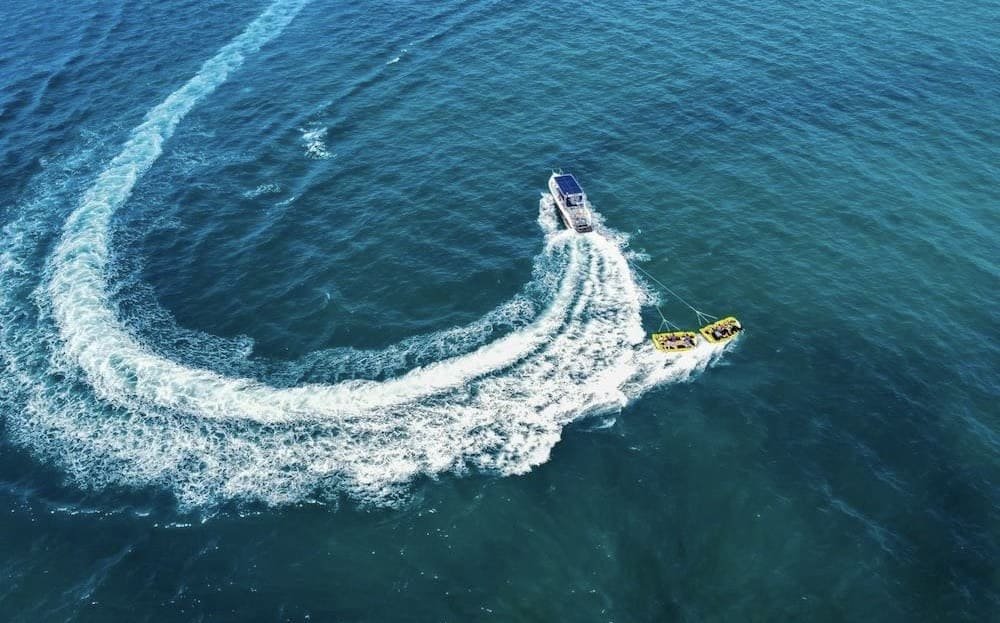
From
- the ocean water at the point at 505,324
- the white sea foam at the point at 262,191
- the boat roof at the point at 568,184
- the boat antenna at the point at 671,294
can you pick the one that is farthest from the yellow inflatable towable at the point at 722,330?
the white sea foam at the point at 262,191

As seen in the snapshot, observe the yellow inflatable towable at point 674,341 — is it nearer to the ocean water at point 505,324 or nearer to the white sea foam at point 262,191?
the ocean water at point 505,324

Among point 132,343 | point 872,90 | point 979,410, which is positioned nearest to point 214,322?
point 132,343

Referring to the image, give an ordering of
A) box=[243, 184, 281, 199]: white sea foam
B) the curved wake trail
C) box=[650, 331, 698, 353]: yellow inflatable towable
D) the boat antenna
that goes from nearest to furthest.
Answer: the curved wake trail < box=[650, 331, 698, 353]: yellow inflatable towable < the boat antenna < box=[243, 184, 281, 199]: white sea foam

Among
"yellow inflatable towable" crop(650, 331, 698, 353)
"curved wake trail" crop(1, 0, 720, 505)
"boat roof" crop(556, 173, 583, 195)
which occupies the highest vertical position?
"boat roof" crop(556, 173, 583, 195)

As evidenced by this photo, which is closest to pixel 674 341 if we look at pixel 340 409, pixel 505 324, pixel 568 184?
pixel 505 324

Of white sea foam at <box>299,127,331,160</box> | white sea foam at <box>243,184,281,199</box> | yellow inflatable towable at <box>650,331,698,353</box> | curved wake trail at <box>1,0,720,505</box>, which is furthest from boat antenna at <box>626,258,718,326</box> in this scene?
white sea foam at <box>243,184,281,199</box>

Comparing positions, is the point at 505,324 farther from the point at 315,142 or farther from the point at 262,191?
the point at 315,142

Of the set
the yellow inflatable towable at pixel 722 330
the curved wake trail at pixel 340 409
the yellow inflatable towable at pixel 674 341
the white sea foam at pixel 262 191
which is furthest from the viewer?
the white sea foam at pixel 262 191

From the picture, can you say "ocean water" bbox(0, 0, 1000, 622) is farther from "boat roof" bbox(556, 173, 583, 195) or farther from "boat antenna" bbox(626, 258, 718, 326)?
"boat roof" bbox(556, 173, 583, 195)
